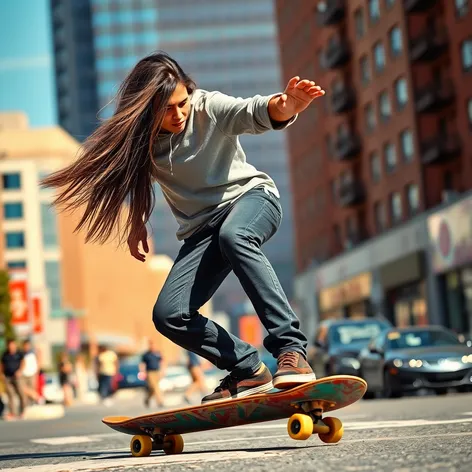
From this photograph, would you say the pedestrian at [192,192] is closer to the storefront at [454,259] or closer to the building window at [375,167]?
the storefront at [454,259]

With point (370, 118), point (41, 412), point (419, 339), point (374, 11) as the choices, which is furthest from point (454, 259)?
point (419, 339)

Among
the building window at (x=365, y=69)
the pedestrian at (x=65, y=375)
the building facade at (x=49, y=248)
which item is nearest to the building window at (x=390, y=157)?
the building window at (x=365, y=69)

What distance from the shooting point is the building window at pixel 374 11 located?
55844 millimetres

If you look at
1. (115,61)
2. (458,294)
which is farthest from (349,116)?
(115,61)

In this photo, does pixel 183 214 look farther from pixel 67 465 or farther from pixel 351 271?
pixel 351 271

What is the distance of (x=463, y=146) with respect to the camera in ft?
150

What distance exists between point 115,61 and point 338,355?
528 feet

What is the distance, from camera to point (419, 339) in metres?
19.5

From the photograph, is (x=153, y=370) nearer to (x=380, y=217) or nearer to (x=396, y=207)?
(x=396, y=207)

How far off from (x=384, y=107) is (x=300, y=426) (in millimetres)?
51025

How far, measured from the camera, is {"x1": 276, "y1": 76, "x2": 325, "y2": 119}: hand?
18.2ft

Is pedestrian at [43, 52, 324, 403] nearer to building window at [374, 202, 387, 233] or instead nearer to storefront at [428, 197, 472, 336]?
storefront at [428, 197, 472, 336]

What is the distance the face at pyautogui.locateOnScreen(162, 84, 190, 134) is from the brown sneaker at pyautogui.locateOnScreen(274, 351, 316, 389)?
1262 mm

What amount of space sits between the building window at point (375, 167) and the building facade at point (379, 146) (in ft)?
0.23
